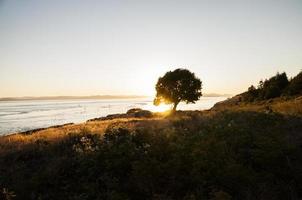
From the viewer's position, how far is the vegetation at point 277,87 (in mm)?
60219

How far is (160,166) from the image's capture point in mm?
14156

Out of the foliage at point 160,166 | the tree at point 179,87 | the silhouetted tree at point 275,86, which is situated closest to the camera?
the foliage at point 160,166

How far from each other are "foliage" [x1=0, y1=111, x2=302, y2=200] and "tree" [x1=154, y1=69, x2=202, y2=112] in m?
59.7

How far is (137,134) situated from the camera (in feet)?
58.4

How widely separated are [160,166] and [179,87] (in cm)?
6517

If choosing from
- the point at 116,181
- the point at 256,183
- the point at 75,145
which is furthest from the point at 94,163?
the point at 256,183

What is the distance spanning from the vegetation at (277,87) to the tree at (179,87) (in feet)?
40.5

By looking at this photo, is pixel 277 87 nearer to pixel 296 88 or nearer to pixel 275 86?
pixel 275 86

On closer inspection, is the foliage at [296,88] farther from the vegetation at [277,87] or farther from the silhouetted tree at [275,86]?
the silhouetted tree at [275,86]

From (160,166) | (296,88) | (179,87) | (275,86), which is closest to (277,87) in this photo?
(275,86)

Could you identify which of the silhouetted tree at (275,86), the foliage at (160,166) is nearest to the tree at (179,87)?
the silhouetted tree at (275,86)

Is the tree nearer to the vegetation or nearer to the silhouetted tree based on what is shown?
the vegetation

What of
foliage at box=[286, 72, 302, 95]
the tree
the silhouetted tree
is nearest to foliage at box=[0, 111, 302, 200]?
foliage at box=[286, 72, 302, 95]

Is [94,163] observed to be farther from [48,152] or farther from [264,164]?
[264,164]
